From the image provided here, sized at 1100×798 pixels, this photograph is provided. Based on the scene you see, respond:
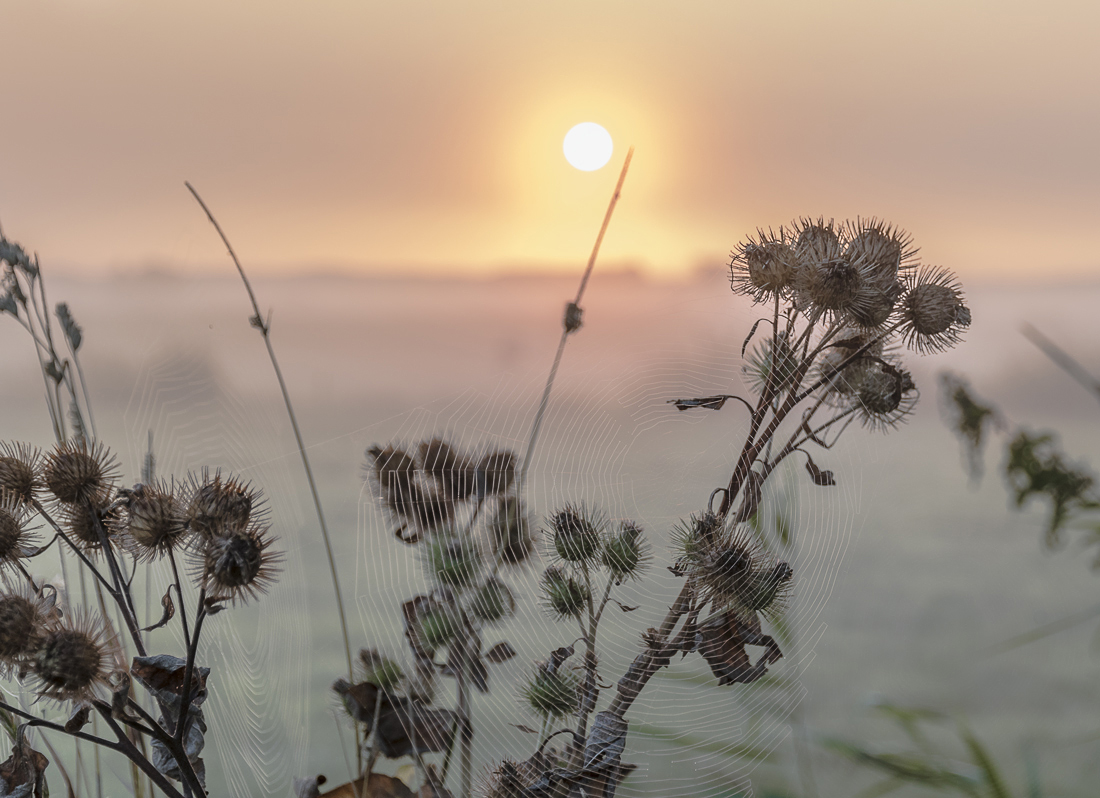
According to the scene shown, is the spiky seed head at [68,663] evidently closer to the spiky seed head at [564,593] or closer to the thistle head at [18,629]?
the thistle head at [18,629]

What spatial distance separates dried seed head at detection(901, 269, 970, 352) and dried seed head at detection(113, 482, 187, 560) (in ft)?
1.10

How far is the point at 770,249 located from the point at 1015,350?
0.93 ft

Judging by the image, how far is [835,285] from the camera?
360mm

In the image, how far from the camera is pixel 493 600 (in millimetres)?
423

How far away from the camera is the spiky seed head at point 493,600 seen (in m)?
0.42

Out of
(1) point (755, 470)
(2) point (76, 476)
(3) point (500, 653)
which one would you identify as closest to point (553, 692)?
(3) point (500, 653)

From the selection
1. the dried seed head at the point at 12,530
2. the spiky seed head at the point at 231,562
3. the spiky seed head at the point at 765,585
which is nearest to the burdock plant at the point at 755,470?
the spiky seed head at the point at 765,585

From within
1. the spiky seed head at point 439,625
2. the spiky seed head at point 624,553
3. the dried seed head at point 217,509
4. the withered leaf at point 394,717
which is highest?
the dried seed head at point 217,509

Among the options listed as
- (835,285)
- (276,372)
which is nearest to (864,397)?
(835,285)

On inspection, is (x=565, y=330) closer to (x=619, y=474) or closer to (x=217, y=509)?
(x=619, y=474)

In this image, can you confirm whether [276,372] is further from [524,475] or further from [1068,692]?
[1068,692]

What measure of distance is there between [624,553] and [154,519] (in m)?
0.21

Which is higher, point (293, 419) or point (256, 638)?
point (293, 419)

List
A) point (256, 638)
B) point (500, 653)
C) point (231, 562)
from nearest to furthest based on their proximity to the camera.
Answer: point (231, 562) → point (500, 653) → point (256, 638)
